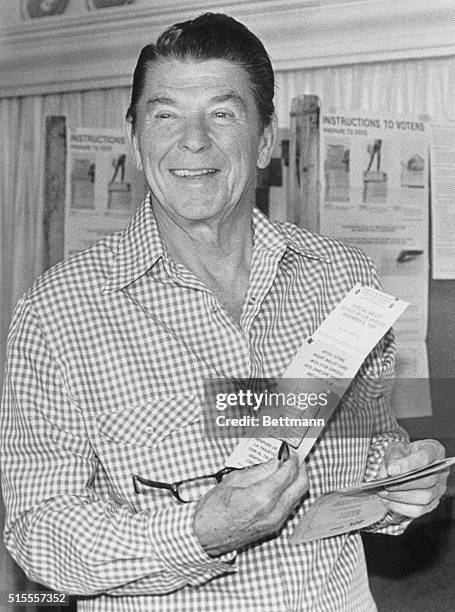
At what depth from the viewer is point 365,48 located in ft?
5.91

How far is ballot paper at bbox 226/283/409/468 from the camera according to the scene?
2.90 feet

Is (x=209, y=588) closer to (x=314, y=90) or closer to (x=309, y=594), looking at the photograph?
(x=309, y=594)

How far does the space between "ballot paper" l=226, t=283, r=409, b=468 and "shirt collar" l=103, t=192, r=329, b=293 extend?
0.15 meters

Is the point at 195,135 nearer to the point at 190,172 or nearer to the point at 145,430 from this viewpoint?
the point at 190,172

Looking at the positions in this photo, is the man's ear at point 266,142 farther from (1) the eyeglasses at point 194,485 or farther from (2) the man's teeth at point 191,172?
(1) the eyeglasses at point 194,485

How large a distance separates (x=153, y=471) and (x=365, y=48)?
1.14 m

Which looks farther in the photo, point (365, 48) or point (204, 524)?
point (365, 48)

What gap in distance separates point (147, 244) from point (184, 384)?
148 millimetres

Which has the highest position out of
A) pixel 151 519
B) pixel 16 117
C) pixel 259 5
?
pixel 259 5

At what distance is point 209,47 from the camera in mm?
982

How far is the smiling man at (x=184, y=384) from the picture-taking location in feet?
2.74

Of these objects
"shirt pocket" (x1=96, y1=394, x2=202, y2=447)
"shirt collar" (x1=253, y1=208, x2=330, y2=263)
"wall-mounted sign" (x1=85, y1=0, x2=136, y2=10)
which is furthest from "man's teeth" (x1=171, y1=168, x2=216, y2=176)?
"wall-mounted sign" (x1=85, y1=0, x2=136, y2=10)

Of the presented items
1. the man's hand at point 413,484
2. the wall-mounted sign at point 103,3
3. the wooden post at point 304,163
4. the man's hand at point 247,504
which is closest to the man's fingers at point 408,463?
the man's hand at point 413,484

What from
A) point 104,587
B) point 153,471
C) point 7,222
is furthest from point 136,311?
point 7,222
